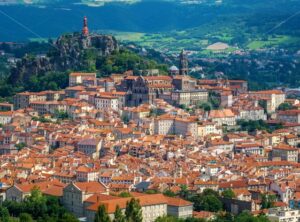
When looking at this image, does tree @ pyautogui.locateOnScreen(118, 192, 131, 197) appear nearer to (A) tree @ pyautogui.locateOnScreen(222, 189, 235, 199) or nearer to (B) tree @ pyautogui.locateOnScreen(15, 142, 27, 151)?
(A) tree @ pyautogui.locateOnScreen(222, 189, 235, 199)

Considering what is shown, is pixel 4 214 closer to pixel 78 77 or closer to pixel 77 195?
pixel 77 195

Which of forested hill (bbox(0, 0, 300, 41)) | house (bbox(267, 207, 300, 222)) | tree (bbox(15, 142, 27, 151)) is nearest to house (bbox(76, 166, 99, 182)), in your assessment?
house (bbox(267, 207, 300, 222))

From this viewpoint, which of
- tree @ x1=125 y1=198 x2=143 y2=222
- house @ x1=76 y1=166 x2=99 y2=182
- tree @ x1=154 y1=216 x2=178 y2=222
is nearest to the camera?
tree @ x1=125 y1=198 x2=143 y2=222

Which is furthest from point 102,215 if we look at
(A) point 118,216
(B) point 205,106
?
(B) point 205,106

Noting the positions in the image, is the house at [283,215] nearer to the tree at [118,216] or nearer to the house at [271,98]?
the tree at [118,216]

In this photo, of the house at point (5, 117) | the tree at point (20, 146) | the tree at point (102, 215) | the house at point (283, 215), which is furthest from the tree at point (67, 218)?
the house at point (5, 117)

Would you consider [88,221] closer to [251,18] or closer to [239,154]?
[239,154]
